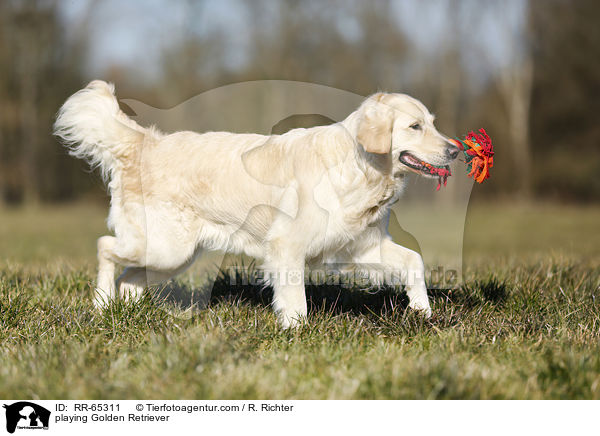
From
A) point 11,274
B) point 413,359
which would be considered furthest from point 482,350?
point 11,274

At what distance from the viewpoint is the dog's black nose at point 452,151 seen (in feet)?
11.3

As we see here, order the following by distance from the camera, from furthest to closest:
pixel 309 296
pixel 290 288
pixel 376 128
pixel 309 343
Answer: pixel 309 296 < pixel 290 288 < pixel 376 128 < pixel 309 343

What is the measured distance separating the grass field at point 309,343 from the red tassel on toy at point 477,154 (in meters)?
0.94

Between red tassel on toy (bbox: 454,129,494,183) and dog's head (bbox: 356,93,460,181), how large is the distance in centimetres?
15

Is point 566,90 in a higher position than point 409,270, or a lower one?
higher

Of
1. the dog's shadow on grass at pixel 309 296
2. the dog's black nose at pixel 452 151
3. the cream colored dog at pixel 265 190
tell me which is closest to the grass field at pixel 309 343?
the dog's shadow on grass at pixel 309 296

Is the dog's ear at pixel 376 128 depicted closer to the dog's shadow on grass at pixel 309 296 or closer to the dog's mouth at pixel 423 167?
the dog's mouth at pixel 423 167

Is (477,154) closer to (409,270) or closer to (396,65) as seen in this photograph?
(409,270)

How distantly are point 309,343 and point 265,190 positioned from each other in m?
1.09

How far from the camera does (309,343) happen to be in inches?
130

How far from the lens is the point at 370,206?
142 inches

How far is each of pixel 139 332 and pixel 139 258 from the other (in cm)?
82
